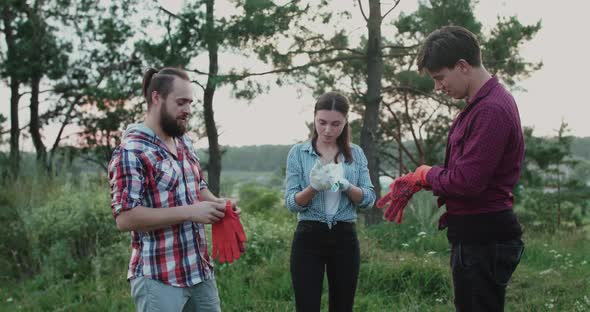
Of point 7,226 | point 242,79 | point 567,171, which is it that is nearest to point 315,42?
point 242,79

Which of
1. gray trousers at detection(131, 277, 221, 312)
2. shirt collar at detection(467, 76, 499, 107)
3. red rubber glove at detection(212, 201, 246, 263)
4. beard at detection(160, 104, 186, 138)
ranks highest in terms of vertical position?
shirt collar at detection(467, 76, 499, 107)

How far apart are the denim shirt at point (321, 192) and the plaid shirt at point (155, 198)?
2.53ft

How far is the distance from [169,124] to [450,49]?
1.23 meters

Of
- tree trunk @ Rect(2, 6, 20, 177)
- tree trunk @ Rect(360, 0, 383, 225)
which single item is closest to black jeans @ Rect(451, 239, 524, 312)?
tree trunk @ Rect(360, 0, 383, 225)

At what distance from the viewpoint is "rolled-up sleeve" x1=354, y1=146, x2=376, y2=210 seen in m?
3.18

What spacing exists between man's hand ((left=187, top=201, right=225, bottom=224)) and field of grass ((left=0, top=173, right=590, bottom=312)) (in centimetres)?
208

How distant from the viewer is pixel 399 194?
269cm

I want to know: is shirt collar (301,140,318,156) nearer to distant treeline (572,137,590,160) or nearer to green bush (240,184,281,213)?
distant treeline (572,137,590,160)

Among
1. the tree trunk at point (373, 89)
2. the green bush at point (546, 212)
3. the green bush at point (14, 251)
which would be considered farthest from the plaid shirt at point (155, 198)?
the green bush at point (546, 212)

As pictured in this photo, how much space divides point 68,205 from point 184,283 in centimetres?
472

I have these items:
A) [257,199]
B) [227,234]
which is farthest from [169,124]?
[257,199]

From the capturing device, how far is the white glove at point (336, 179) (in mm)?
2969

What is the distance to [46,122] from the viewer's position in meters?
17.5

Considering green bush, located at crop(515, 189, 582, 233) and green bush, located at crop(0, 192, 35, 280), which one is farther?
green bush, located at crop(515, 189, 582, 233)
